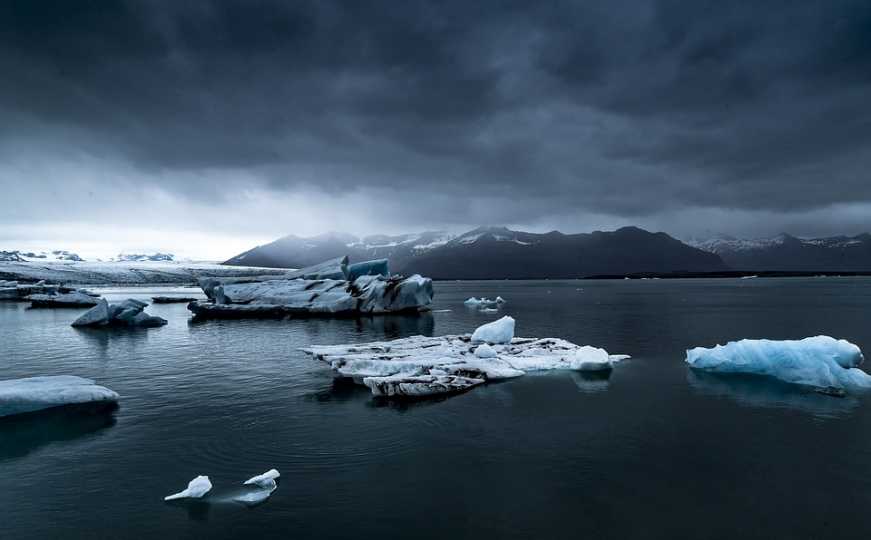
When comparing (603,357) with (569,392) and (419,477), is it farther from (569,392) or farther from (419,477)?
(419,477)

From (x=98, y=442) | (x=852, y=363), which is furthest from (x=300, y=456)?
(x=852, y=363)

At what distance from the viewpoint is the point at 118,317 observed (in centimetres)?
4109

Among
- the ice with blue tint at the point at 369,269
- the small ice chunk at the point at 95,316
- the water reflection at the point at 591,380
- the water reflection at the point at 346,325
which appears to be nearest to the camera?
the water reflection at the point at 591,380

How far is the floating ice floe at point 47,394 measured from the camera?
47.8 ft

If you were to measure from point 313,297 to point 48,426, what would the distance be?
3562 centimetres

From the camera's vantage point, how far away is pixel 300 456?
11117 mm

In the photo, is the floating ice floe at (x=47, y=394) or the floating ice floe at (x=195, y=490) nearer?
the floating ice floe at (x=195, y=490)

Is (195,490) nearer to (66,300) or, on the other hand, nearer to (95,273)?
(66,300)

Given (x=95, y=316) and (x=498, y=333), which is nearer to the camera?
(x=498, y=333)

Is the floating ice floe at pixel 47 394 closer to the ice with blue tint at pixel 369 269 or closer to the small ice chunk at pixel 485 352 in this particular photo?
the small ice chunk at pixel 485 352

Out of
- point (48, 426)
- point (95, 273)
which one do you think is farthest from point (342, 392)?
point (95, 273)

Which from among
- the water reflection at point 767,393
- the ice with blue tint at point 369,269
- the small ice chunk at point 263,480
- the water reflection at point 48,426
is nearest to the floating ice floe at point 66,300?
the ice with blue tint at point 369,269

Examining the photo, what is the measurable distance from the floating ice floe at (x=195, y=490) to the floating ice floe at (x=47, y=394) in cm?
914

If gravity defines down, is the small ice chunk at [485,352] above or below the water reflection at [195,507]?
above
